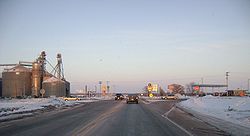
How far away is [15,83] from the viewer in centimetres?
9562

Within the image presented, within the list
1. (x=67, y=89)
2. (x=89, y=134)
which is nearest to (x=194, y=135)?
(x=89, y=134)

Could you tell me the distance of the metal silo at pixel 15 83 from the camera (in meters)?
95.8

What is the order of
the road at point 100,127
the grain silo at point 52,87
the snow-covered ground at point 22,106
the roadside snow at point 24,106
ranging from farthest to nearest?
the grain silo at point 52,87 → the roadside snow at point 24,106 → the snow-covered ground at point 22,106 → the road at point 100,127

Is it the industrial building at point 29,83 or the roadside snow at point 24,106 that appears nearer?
the roadside snow at point 24,106

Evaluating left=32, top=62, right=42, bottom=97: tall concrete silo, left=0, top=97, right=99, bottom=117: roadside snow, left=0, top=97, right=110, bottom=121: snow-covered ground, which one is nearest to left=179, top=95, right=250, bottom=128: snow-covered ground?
left=0, top=97, right=110, bottom=121: snow-covered ground

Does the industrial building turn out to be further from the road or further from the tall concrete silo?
the road

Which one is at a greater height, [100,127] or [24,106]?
[100,127]

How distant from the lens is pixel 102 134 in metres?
12.9

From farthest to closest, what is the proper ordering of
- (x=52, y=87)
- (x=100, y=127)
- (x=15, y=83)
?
(x=52, y=87)
(x=15, y=83)
(x=100, y=127)

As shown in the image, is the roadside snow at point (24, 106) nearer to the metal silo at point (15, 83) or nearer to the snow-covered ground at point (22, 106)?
the snow-covered ground at point (22, 106)

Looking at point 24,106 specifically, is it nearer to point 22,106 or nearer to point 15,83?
point 22,106

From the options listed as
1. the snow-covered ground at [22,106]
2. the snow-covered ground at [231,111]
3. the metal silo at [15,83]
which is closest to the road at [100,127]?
the snow-covered ground at [231,111]

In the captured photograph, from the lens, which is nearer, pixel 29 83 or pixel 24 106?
pixel 24 106

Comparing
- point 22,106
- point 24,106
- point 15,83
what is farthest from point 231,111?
point 15,83
